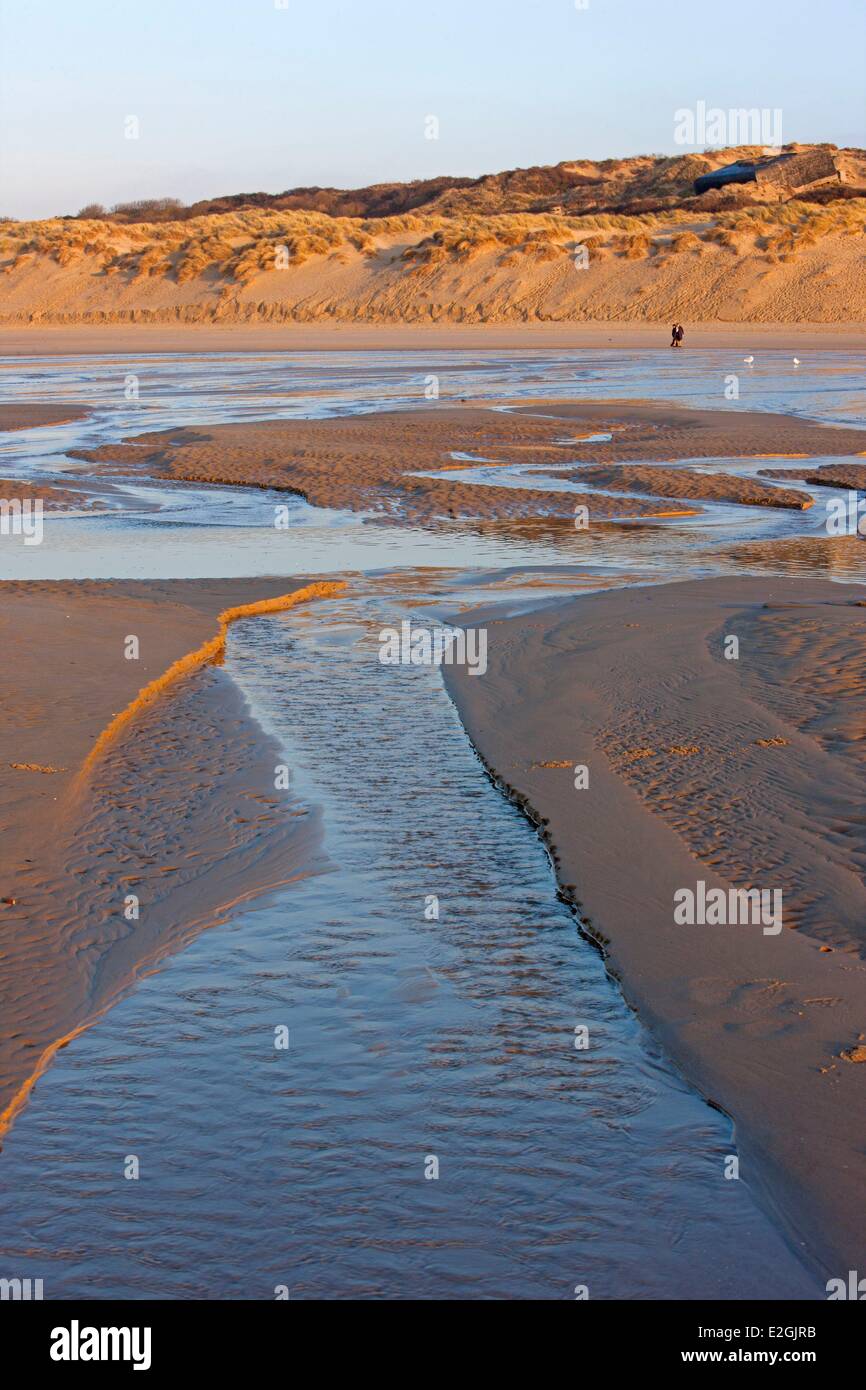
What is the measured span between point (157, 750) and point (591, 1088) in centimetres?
367

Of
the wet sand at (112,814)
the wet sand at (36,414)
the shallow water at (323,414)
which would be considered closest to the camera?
the wet sand at (112,814)

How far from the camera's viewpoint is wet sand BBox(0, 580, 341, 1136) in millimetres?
4824

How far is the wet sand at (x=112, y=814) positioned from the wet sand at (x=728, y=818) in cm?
126

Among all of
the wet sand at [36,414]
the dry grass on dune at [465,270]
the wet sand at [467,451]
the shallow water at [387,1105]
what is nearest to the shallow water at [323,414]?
the wet sand at [36,414]

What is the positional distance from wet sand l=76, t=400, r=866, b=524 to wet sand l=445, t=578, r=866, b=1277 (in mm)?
5050

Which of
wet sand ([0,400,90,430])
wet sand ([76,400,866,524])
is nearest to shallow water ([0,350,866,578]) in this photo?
wet sand ([0,400,90,430])

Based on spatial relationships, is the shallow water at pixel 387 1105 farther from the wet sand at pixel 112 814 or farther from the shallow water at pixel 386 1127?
the wet sand at pixel 112 814

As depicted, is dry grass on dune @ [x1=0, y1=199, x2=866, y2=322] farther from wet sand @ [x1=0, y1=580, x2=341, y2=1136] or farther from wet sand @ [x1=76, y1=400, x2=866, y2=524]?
wet sand @ [x1=0, y1=580, x2=341, y2=1136]

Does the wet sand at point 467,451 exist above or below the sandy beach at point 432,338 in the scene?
below

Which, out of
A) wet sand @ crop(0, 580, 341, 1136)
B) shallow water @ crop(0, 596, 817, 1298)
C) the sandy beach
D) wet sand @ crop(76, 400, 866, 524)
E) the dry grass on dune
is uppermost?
the dry grass on dune

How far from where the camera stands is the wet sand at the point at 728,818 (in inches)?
155

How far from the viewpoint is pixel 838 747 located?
6.89 metres

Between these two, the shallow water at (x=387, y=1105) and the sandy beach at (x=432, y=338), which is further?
the sandy beach at (x=432, y=338)

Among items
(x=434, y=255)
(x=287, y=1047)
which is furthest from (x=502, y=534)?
(x=434, y=255)
